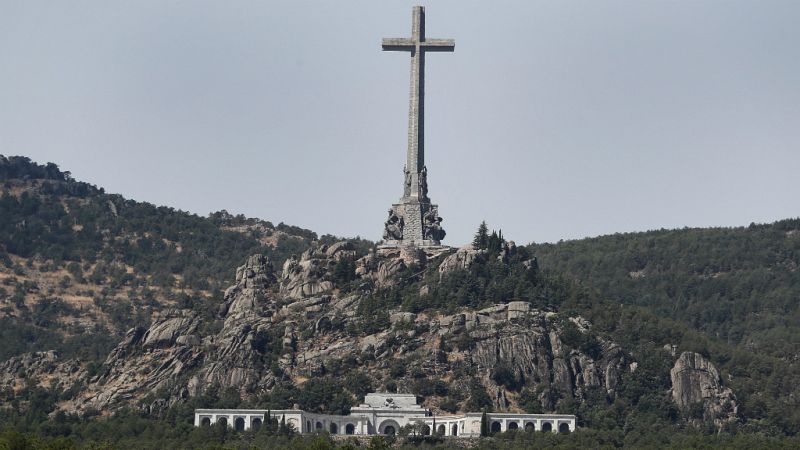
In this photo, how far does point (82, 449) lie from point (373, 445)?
22023mm

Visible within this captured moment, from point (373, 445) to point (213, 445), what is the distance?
12155 millimetres

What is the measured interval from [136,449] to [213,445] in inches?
242

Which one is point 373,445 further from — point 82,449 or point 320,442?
point 82,449

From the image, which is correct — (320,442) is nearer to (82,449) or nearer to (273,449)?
(273,449)

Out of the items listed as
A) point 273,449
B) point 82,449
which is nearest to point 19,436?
point 82,449

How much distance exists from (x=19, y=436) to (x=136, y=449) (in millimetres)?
9368

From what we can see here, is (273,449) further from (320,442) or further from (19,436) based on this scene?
(19,436)

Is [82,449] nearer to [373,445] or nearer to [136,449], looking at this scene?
[136,449]

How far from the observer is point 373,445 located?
199 m

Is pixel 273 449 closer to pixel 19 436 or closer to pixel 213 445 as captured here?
pixel 213 445

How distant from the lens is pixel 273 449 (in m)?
200

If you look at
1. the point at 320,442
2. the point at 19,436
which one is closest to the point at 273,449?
the point at 320,442

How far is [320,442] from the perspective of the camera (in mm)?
197250

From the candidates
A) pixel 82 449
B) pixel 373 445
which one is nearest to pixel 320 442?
pixel 373 445
